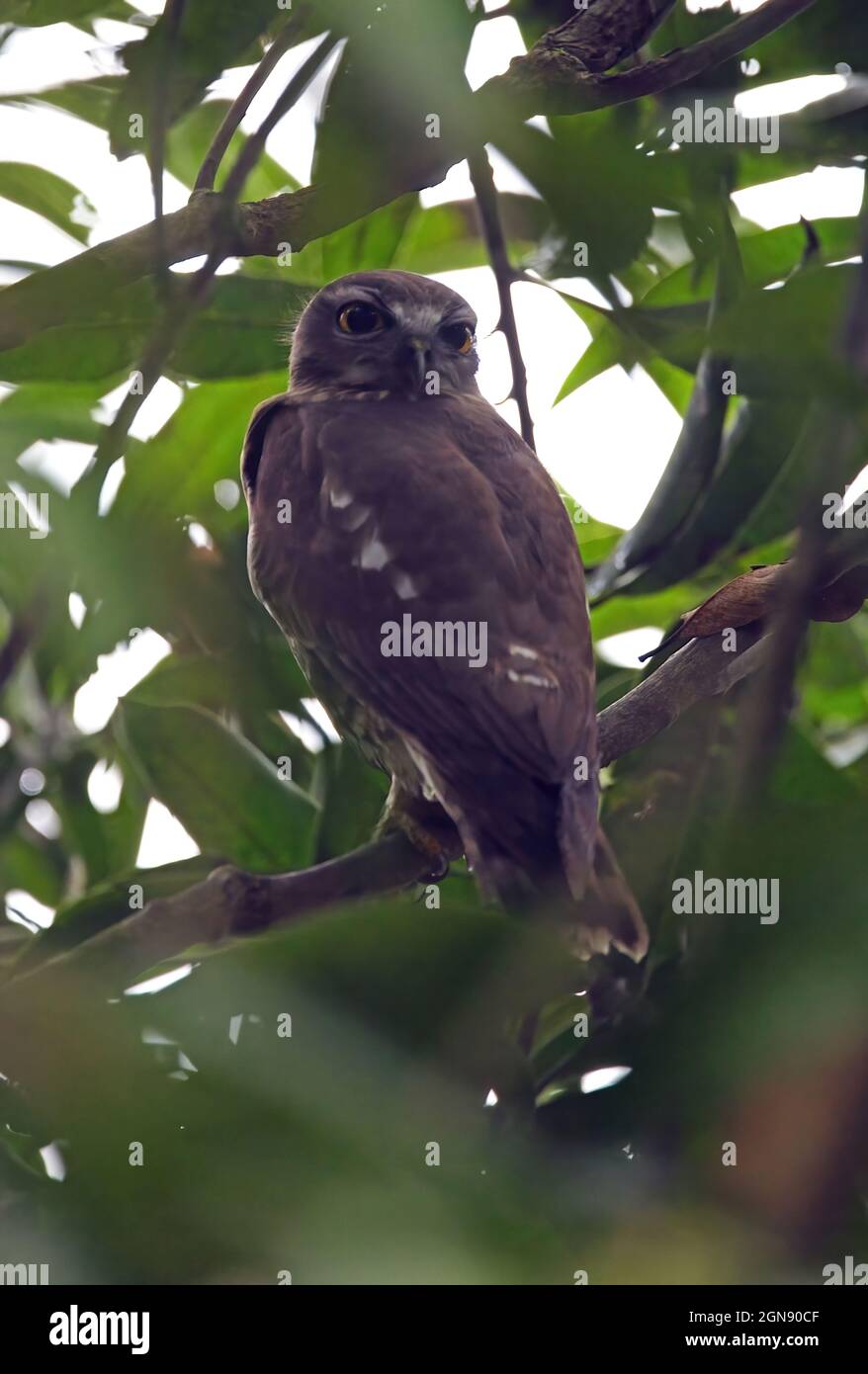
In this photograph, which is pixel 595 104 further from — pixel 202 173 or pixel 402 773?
pixel 402 773

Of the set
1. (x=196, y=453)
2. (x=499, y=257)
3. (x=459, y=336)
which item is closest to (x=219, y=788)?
(x=196, y=453)

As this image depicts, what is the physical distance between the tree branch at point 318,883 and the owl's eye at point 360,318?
1453 mm

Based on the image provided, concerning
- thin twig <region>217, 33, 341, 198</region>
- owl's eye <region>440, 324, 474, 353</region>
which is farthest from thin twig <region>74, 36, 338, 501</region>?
owl's eye <region>440, 324, 474, 353</region>

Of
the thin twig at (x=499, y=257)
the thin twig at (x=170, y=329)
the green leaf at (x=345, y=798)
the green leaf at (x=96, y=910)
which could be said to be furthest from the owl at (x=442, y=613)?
the thin twig at (x=170, y=329)

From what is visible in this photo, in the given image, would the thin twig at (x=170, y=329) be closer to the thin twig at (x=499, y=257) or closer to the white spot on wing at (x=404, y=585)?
the thin twig at (x=499, y=257)

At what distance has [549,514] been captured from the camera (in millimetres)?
2742

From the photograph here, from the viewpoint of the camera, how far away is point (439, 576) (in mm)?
2574

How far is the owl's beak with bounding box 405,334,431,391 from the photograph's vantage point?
3.33 m

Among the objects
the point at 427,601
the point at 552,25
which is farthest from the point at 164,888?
the point at 552,25

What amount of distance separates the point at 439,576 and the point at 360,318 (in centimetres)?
115

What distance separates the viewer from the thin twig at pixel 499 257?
7.14ft

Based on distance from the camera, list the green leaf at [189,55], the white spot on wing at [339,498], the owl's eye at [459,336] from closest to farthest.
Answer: the green leaf at [189,55] → the white spot on wing at [339,498] → the owl's eye at [459,336]

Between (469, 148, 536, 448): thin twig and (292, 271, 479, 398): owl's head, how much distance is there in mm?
965
